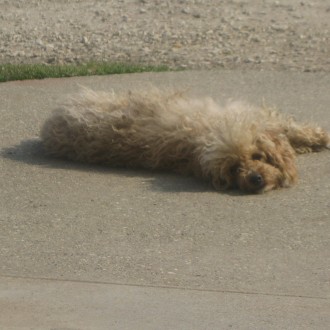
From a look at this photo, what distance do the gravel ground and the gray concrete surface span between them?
3.28 m

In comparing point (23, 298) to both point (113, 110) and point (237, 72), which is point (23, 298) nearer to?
point (113, 110)

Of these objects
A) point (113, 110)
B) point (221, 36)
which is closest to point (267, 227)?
point (113, 110)

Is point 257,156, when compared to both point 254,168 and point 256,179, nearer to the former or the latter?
point 254,168

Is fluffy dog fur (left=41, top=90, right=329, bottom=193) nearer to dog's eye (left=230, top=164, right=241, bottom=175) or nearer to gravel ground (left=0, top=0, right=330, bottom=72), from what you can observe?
dog's eye (left=230, top=164, right=241, bottom=175)

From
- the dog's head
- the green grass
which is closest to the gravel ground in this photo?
the green grass

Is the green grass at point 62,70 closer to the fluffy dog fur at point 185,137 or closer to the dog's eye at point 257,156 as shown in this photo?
the fluffy dog fur at point 185,137

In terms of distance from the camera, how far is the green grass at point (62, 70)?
1128 centimetres

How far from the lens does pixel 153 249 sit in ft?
21.6

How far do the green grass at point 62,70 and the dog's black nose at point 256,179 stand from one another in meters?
4.15

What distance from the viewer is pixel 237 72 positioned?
1141cm

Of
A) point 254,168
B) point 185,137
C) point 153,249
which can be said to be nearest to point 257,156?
point 254,168

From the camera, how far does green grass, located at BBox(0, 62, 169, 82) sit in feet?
37.0

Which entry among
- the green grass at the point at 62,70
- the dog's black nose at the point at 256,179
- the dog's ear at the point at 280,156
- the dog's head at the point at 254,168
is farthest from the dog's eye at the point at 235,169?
the green grass at the point at 62,70

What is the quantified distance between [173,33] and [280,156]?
568 cm
